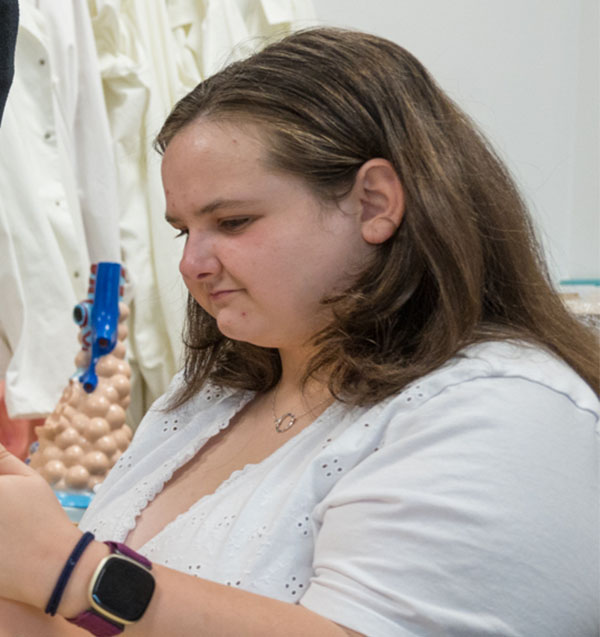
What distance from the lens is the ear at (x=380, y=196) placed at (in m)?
0.79

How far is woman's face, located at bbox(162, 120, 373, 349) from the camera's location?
0.77m

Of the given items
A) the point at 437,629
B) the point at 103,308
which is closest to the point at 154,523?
the point at 437,629

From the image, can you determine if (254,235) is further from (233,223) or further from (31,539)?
(31,539)

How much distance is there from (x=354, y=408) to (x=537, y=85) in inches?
76.9

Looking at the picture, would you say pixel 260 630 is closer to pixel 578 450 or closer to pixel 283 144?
pixel 578 450

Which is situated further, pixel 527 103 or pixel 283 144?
pixel 527 103

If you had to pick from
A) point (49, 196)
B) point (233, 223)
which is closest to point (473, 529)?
point (233, 223)

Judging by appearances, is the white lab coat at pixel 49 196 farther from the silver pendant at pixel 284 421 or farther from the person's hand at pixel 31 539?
the person's hand at pixel 31 539

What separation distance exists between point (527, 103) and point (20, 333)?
1541 mm

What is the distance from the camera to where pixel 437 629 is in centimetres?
60

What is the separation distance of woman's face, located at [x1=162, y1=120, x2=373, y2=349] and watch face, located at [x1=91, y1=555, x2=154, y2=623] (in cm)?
27

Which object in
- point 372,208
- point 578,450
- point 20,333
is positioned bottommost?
point 20,333

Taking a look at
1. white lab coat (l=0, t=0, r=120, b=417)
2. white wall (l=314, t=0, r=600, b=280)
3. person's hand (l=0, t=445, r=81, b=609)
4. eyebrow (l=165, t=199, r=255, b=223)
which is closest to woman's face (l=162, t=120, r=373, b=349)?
eyebrow (l=165, t=199, r=255, b=223)

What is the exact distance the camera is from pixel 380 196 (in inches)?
31.3
